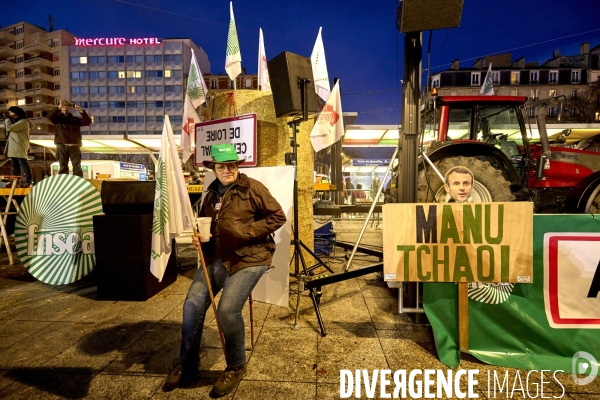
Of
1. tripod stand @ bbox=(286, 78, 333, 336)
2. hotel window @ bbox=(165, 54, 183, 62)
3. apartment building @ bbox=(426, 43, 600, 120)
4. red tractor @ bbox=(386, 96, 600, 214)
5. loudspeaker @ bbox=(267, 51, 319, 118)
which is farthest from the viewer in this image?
hotel window @ bbox=(165, 54, 183, 62)

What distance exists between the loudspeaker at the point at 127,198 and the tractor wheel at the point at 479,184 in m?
4.02

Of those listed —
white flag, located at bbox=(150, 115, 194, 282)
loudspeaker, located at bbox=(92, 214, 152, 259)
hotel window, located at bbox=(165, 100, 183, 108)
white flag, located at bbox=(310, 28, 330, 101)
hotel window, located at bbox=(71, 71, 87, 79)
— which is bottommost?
loudspeaker, located at bbox=(92, 214, 152, 259)

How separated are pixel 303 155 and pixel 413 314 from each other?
2812 millimetres

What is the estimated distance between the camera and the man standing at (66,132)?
674 cm

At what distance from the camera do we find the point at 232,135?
455 centimetres

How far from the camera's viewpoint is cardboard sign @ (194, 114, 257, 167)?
14.3 feet

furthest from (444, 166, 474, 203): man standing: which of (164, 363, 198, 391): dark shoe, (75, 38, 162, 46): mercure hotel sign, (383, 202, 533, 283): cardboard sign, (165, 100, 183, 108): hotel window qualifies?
(75, 38, 162, 46): mercure hotel sign

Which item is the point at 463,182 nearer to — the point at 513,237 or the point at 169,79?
the point at 513,237

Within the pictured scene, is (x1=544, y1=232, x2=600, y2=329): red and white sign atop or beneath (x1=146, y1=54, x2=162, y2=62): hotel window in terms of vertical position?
beneath

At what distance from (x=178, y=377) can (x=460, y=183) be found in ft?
9.69

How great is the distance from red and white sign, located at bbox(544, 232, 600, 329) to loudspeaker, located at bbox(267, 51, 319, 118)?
9.52ft

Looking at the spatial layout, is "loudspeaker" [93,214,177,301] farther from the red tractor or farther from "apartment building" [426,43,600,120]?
"apartment building" [426,43,600,120]

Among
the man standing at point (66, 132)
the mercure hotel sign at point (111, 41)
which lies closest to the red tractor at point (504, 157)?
the man standing at point (66, 132)

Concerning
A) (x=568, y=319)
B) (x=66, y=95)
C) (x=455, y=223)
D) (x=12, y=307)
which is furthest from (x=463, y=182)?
(x=66, y=95)
